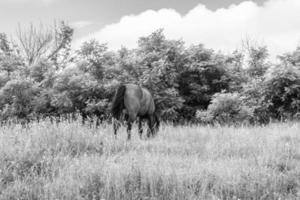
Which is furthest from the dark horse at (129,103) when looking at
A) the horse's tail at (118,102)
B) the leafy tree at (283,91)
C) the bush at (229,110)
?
the leafy tree at (283,91)

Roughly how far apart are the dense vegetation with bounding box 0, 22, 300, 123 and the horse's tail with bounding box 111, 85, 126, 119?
284 cm

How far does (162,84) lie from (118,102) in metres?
4.61

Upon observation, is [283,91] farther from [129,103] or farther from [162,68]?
[129,103]

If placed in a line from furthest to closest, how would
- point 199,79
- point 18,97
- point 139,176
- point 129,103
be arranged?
point 199,79 < point 18,97 < point 129,103 < point 139,176

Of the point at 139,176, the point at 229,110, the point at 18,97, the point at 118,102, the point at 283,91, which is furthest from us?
the point at 283,91

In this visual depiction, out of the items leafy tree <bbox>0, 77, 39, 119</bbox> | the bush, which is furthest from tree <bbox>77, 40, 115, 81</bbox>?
the bush

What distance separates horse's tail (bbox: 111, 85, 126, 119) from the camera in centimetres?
749

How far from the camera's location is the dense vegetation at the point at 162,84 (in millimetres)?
10812

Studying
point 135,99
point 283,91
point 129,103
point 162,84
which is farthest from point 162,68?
point 283,91

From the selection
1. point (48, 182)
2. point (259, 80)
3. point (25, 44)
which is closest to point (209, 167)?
point (48, 182)

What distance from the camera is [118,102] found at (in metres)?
7.54

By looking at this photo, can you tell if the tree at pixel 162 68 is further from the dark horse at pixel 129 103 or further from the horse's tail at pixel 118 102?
the horse's tail at pixel 118 102

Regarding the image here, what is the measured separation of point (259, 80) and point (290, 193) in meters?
9.50

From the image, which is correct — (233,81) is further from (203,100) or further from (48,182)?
(48,182)
